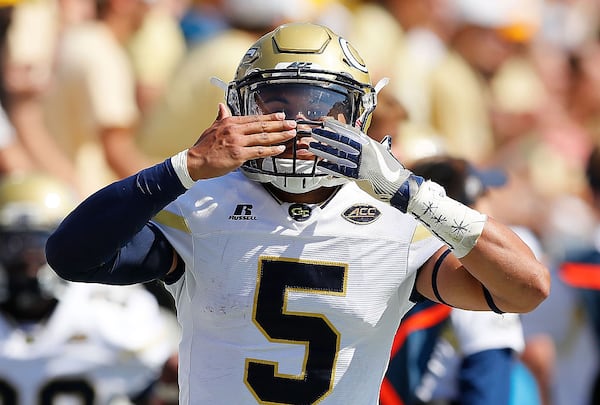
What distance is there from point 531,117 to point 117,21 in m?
3.13

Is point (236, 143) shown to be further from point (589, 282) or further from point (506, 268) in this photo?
point (589, 282)

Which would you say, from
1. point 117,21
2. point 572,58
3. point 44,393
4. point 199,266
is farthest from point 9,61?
point 572,58

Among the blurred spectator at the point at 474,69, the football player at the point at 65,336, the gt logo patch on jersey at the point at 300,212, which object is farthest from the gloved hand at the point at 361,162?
the blurred spectator at the point at 474,69

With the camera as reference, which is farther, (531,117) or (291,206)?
(531,117)

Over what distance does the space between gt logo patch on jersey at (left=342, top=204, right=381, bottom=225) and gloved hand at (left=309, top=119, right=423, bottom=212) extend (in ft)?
0.74

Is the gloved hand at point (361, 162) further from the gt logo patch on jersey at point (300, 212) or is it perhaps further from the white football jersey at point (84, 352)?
the white football jersey at point (84, 352)

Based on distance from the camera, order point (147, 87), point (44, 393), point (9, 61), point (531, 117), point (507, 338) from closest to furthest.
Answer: point (507, 338) → point (44, 393) → point (9, 61) → point (147, 87) → point (531, 117)

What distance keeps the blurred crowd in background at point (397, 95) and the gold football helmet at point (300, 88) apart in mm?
248

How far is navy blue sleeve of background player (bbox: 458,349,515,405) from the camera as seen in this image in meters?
4.41

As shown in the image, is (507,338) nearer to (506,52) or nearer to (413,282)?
(413,282)

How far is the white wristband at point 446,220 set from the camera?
3328mm

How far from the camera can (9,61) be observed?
6797 mm

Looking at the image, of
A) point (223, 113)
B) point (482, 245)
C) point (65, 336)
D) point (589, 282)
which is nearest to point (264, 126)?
point (223, 113)

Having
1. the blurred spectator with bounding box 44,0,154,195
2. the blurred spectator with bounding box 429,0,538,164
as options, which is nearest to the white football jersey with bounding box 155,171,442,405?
the blurred spectator with bounding box 44,0,154,195
